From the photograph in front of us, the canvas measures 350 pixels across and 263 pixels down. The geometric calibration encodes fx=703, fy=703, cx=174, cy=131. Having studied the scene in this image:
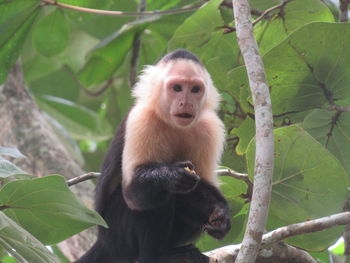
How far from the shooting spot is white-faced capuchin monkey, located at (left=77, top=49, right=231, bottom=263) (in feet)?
10.8

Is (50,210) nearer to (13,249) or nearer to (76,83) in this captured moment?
(13,249)

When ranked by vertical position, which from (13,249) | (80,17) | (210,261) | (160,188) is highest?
(80,17)

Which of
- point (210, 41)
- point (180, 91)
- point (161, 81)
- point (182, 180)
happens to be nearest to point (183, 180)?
point (182, 180)

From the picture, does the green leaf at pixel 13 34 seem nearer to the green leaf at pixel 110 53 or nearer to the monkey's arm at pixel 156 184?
the green leaf at pixel 110 53

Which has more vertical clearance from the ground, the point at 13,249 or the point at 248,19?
the point at 248,19

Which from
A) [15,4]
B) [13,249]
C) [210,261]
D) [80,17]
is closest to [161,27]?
[80,17]

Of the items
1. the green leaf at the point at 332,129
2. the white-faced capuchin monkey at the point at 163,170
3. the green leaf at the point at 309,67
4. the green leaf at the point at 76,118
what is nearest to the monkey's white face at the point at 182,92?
the white-faced capuchin monkey at the point at 163,170

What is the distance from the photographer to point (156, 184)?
315 cm

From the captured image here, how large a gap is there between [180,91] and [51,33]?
138 centimetres

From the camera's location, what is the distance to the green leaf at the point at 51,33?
444cm

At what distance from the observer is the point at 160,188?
315 centimetres

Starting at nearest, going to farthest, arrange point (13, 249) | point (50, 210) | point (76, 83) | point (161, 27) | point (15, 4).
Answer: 1. point (13, 249)
2. point (50, 210)
3. point (15, 4)
4. point (161, 27)
5. point (76, 83)

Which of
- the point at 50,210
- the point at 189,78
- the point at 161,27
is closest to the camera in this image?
the point at 50,210

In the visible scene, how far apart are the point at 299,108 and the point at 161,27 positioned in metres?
1.66
